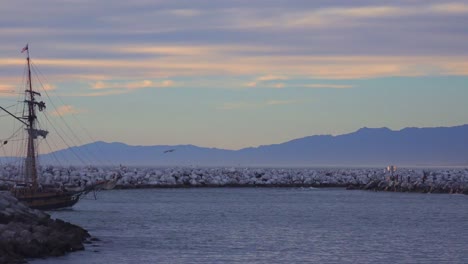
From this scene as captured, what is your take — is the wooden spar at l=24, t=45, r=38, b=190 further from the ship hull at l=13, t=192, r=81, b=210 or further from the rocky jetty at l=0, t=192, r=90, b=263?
the rocky jetty at l=0, t=192, r=90, b=263

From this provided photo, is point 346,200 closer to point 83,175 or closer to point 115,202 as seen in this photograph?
point 115,202

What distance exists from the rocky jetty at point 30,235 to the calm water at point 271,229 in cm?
57

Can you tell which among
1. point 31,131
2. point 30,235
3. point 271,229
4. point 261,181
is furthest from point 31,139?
point 261,181

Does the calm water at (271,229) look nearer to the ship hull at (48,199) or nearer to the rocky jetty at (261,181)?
the ship hull at (48,199)

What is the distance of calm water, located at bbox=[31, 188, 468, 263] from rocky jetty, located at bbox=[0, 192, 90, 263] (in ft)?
1.87

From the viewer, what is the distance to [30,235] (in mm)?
28812

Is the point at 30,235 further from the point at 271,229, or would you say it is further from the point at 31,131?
the point at 31,131

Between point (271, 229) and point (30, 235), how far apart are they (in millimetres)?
14109

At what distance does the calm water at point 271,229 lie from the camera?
30.7m

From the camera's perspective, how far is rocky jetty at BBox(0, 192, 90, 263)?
27.4 metres

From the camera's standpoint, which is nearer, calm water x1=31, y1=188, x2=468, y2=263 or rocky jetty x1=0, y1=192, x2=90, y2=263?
rocky jetty x1=0, y1=192, x2=90, y2=263

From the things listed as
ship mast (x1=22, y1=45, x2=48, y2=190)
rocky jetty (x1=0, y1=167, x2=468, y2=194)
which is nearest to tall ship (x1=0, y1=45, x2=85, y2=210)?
ship mast (x1=22, y1=45, x2=48, y2=190)

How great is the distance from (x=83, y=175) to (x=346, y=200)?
33.0 meters

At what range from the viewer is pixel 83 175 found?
91188 millimetres
